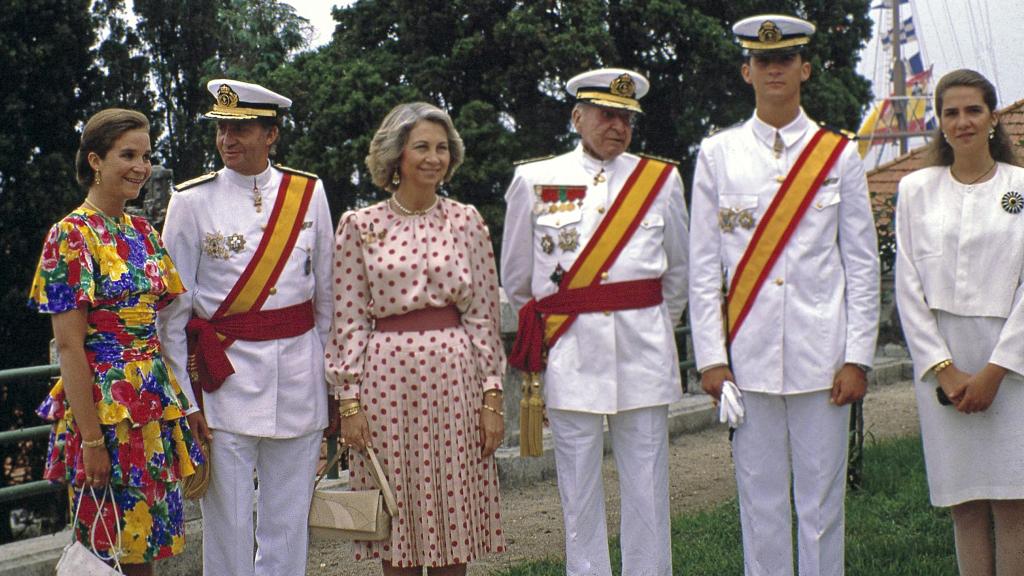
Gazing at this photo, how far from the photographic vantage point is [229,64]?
2631 cm

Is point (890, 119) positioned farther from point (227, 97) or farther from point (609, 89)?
point (227, 97)

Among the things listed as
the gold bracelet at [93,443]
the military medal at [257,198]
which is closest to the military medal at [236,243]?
the military medal at [257,198]

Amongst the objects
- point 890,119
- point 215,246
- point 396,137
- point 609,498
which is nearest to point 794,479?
point 396,137

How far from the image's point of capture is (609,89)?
441 centimetres

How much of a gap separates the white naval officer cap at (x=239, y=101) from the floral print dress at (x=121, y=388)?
1.80 ft

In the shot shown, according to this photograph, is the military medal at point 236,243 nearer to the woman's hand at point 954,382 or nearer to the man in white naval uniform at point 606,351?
the man in white naval uniform at point 606,351

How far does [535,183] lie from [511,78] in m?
19.1

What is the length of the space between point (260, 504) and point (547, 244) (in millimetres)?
1444

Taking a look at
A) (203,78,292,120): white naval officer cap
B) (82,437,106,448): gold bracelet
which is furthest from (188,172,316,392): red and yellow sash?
(82,437,106,448): gold bracelet

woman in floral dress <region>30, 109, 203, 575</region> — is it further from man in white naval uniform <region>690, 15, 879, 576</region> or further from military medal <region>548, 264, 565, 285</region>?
man in white naval uniform <region>690, 15, 879, 576</region>

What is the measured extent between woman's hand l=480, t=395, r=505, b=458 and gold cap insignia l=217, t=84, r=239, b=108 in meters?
1.41

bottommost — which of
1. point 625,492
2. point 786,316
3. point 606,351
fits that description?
point 625,492

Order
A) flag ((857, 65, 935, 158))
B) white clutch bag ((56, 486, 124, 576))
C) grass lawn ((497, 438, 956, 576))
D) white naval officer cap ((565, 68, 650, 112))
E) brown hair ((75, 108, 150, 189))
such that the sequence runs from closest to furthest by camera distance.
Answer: white clutch bag ((56, 486, 124, 576)), brown hair ((75, 108, 150, 189)), white naval officer cap ((565, 68, 650, 112)), grass lawn ((497, 438, 956, 576)), flag ((857, 65, 935, 158))

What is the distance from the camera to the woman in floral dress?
3805 mm
